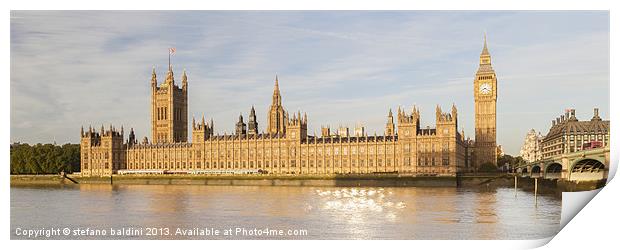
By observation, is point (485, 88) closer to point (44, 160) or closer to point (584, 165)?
point (584, 165)

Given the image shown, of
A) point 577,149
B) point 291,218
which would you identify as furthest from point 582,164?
point 291,218

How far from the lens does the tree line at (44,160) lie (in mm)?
65375

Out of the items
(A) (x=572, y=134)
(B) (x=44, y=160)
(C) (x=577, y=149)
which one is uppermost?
(A) (x=572, y=134)

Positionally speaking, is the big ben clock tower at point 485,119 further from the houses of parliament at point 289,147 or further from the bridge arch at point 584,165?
the bridge arch at point 584,165

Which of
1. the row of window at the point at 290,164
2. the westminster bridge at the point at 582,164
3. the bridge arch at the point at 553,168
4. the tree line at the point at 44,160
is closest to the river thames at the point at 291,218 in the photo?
the westminster bridge at the point at 582,164

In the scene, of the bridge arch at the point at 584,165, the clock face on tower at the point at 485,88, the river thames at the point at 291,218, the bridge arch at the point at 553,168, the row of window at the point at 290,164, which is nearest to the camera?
the river thames at the point at 291,218

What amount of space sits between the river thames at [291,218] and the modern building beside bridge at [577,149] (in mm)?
2023

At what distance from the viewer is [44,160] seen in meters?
70.2

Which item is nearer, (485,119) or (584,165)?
(584,165)

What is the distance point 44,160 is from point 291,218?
4894 cm

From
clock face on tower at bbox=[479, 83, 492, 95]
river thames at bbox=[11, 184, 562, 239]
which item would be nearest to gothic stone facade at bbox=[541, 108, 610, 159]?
river thames at bbox=[11, 184, 562, 239]
